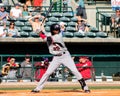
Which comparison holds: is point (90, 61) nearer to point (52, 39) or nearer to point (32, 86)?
point (32, 86)

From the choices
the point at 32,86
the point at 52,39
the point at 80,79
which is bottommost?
the point at 32,86

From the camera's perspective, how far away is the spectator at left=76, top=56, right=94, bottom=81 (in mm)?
16733

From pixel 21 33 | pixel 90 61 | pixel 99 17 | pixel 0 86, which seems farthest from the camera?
pixel 99 17

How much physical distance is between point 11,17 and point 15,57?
9.08 ft

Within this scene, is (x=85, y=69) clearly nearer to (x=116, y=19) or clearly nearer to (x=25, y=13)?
(x=116, y=19)

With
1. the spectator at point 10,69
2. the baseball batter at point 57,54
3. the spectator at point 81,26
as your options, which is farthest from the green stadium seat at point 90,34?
the baseball batter at point 57,54

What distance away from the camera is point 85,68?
1684 cm

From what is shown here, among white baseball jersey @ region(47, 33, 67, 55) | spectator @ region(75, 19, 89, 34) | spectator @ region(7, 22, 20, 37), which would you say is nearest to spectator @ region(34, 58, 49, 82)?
spectator @ region(7, 22, 20, 37)

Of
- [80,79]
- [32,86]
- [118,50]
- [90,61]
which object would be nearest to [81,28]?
[118,50]

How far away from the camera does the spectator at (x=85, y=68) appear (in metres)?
16.7

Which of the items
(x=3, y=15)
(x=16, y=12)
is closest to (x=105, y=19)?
(x=16, y=12)

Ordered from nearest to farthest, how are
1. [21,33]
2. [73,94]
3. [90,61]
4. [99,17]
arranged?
1. [73,94]
2. [90,61]
3. [21,33]
4. [99,17]

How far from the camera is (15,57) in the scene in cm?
1788

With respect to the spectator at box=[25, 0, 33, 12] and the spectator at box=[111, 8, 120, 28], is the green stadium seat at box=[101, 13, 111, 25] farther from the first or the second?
the spectator at box=[25, 0, 33, 12]
